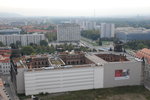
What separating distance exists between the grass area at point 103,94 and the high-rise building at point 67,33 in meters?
46.3

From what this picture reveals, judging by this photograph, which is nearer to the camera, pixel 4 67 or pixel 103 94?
pixel 103 94

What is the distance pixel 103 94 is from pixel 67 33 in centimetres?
4816

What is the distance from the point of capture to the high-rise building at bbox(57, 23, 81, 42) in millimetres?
73812

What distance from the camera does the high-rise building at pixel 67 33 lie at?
7381 cm

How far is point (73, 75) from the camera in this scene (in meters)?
28.9

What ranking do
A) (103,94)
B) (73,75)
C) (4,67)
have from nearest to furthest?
(103,94) < (73,75) < (4,67)

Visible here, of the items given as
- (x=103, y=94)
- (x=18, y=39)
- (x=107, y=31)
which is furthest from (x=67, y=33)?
(x=103, y=94)

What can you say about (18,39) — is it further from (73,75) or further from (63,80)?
(73,75)

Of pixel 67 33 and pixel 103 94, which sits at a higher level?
pixel 67 33

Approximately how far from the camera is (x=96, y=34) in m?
84.4

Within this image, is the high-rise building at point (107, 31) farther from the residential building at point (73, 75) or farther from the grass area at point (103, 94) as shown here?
the grass area at point (103, 94)

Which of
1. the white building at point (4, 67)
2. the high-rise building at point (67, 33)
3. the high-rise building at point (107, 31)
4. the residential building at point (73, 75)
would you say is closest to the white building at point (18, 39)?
the high-rise building at point (67, 33)

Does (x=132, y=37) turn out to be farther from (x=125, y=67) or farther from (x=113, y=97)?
(x=113, y=97)

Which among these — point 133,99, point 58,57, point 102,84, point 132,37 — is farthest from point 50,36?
point 133,99
